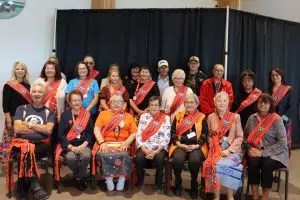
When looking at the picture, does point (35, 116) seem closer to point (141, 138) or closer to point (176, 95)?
point (141, 138)

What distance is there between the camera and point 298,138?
→ 18.4 ft

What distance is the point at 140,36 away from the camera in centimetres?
464

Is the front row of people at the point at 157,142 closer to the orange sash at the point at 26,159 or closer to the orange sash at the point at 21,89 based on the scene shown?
the orange sash at the point at 26,159

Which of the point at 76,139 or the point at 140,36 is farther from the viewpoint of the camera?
the point at 140,36

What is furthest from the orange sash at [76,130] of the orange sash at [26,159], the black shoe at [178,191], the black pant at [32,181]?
the black shoe at [178,191]

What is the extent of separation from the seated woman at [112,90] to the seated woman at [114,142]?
37cm

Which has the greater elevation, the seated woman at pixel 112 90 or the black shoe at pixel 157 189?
the seated woman at pixel 112 90

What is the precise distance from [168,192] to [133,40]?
2.13 m

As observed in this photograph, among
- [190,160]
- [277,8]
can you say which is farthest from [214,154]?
[277,8]

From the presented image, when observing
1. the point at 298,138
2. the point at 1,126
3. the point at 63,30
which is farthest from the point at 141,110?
the point at 298,138

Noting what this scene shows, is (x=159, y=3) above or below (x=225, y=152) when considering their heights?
above

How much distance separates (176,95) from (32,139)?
4.97 ft

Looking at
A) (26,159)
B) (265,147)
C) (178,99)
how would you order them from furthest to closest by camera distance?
1. (178,99)
2. (265,147)
3. (26,159)

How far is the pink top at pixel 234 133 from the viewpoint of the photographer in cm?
313
